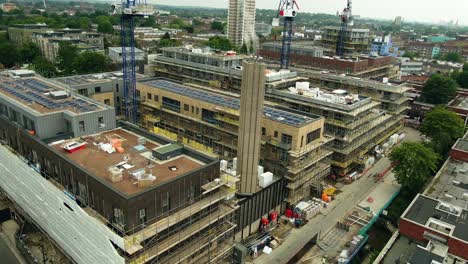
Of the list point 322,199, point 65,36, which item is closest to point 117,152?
point 322,199

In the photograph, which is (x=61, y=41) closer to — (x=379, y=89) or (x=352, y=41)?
(x=352, y=41)

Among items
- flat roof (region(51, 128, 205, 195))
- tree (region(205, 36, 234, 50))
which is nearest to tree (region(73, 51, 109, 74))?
tree (region(205, 36, 234, 50))

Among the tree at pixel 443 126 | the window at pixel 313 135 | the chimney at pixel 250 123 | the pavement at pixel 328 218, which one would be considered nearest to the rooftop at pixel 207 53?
the window at pixel 313 135

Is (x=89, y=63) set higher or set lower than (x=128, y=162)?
higher

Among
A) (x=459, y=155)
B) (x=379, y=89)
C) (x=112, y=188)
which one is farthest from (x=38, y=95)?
(x=459, y=155)

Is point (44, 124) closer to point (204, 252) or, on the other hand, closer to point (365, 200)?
point (204, 252)

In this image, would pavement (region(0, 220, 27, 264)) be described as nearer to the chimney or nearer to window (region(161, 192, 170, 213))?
window (region(161, 192, 170, 213))

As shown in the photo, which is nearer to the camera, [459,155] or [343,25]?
[459,155]
